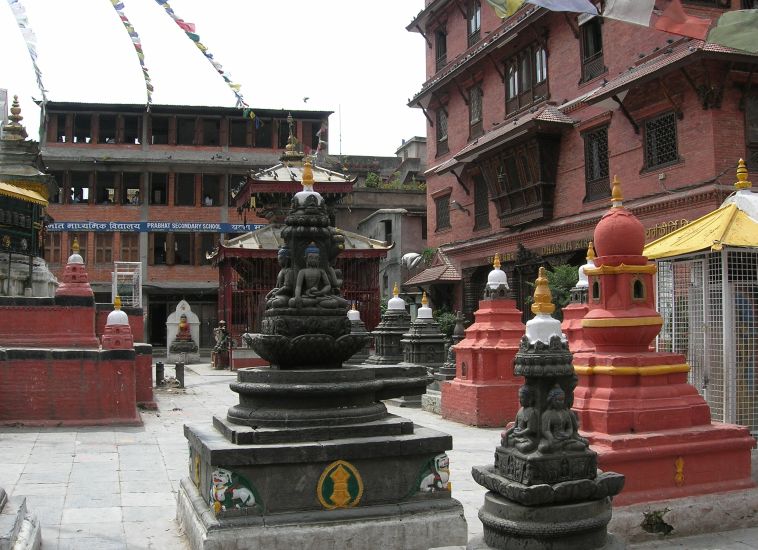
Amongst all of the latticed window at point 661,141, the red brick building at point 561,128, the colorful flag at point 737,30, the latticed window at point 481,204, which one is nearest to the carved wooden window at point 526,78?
the red brick building at point 561,128

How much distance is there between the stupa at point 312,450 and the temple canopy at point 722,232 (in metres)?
4.31

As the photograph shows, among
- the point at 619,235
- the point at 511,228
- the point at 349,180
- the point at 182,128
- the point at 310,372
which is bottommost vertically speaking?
the point at 310,372

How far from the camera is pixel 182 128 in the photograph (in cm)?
4341

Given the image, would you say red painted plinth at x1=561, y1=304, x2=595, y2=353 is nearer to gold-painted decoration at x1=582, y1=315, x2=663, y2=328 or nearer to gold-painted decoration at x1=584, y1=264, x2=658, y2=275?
gold-painted decoration at x1=584, y1=264, x2=658, y2=275

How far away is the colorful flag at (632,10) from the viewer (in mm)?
6918

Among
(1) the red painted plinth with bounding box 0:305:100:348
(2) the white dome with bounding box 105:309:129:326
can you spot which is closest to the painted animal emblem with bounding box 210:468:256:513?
(2) the white dome with bounding box 105:309:129:326

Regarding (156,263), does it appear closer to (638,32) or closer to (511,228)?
(511,228)

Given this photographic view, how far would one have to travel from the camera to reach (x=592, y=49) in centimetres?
2100

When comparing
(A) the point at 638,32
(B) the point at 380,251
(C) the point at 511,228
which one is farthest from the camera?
(B) the point at 380,251

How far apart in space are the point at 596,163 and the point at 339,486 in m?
17.0

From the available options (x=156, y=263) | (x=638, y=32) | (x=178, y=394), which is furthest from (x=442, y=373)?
(x=156, y=263)

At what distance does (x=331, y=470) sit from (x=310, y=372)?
0.88 metres

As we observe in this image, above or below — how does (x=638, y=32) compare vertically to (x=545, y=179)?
above

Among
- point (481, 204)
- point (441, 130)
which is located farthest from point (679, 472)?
point (441, 130)
